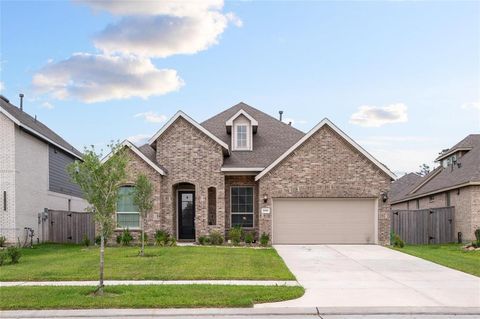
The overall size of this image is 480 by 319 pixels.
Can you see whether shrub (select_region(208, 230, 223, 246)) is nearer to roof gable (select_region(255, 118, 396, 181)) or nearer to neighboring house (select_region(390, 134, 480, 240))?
roof gable (select_region(255, 118, 396, 181))

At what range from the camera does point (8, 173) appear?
77.9 ft

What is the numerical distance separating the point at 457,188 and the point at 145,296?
22.3 m

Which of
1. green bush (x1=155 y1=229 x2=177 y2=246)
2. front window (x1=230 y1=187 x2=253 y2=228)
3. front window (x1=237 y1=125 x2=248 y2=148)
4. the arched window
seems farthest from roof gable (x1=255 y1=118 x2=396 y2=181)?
green bush (x1=155 y1=229 x2=177 y2=246)

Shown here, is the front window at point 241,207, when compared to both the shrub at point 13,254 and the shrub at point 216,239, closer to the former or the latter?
the shrub at point 216,239

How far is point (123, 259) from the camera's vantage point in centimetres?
1759

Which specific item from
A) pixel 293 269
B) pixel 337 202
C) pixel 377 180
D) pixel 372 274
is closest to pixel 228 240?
pixel 337 202

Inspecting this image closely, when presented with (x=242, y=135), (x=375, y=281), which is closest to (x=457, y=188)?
(x=242, y=135)

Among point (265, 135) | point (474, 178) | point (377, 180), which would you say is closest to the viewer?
point (377, 180)

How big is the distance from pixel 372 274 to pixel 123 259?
838 cm

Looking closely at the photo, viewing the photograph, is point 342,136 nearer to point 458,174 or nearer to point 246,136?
point 246,136

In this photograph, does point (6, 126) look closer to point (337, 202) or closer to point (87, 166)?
point (87, 166)

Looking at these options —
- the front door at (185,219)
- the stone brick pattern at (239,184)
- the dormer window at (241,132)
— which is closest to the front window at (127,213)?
the front door at (185,219)

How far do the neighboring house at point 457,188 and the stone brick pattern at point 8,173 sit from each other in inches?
883

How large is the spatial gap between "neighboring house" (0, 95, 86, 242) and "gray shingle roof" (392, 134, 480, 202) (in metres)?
22.3
